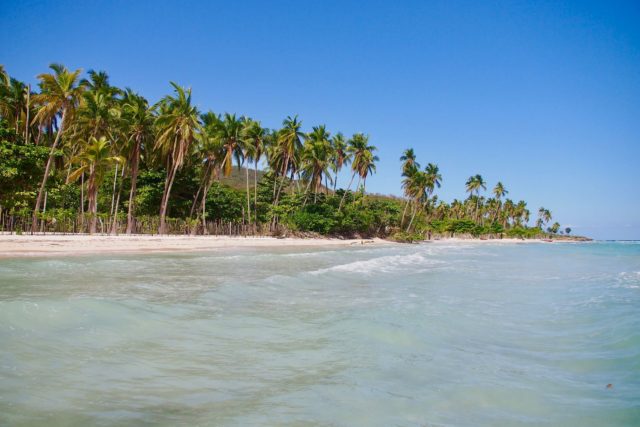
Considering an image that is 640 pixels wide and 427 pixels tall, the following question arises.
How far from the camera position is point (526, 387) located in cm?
396

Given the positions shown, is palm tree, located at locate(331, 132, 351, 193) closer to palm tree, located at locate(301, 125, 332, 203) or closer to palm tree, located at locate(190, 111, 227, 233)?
palm tree, located at locate(301, 125, 332, 203)

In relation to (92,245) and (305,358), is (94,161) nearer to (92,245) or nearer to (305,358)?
(92,245)

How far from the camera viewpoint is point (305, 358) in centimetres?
454

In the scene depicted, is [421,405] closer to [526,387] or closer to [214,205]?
[526,387]

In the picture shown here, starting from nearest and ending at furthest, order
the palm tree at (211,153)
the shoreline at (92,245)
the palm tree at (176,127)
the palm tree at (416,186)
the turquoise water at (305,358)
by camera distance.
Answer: the turquoise water at (305,358)
the shoreline at (92,245)
the palm tree at (176,127)
the palm tree at (211,153)
the palm tree at (416,186)

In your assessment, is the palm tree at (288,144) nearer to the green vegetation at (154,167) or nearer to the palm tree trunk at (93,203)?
the green vegetation at (154,167)

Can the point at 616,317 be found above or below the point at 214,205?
below

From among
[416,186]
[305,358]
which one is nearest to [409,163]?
[416,186]

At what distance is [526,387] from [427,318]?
9.96 ft

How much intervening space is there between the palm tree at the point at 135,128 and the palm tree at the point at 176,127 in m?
0.82

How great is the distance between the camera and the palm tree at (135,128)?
96.7ft

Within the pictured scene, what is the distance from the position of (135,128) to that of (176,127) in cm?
301

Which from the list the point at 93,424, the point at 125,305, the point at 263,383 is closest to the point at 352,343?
the point at 263,383

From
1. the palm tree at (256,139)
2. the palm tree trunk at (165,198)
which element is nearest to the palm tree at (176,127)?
the palm tree trunk at (165,198)
